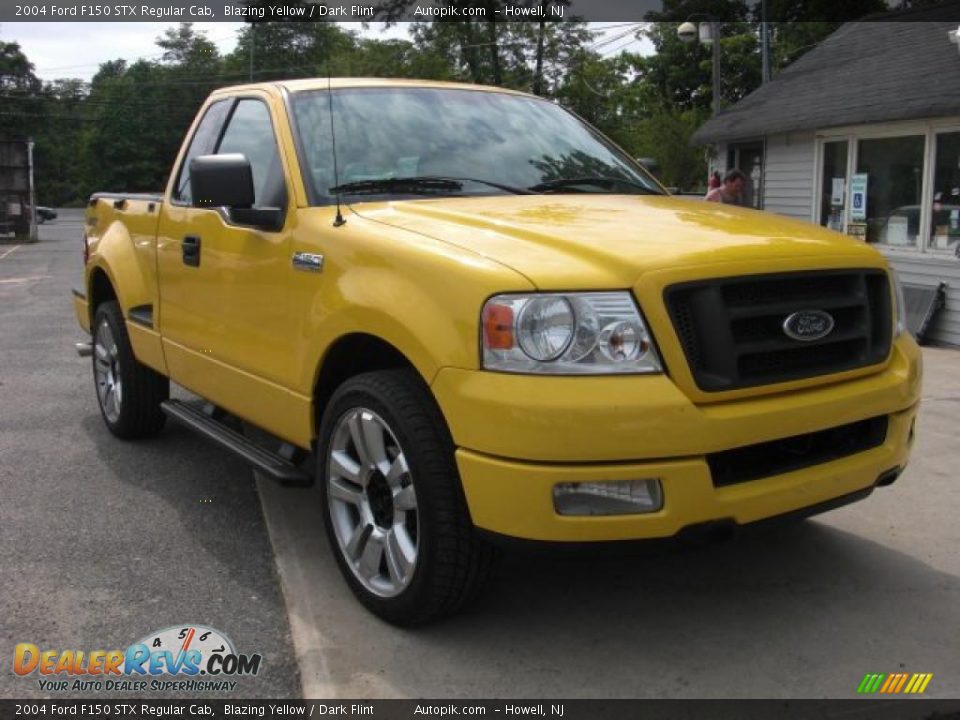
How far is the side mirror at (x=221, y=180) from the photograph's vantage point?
3.60 metres

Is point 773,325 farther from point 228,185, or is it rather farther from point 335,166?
point 228,185

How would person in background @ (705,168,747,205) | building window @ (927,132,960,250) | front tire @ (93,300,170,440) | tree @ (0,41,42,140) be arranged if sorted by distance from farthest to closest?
tree @ (0,41,42,140)
person in background @ (705,168,747,205)
building window @ (927,132,960,250)
front tire @ (93,300,170,440)

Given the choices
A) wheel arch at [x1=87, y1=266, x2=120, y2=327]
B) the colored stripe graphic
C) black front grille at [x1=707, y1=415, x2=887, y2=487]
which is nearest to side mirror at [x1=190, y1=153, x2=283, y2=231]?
black front grille at [x1=707, y1=415, x2=887, y2=487]

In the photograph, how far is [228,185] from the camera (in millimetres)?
Result: 3633

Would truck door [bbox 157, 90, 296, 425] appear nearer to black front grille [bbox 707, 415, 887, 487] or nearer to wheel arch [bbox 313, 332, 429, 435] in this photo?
wheel arch [bbox 313, 332, 429, 435]

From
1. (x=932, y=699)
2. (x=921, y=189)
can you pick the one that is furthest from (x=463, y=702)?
(x=921, y=189)

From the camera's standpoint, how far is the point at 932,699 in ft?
9.21

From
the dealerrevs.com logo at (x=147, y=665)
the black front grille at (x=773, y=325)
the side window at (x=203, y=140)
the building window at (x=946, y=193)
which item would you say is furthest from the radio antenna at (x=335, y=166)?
the building window at (x=946, y=193)

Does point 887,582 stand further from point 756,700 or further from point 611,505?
point 611,505

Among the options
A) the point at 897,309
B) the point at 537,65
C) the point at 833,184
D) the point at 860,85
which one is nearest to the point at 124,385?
the point at 897,309

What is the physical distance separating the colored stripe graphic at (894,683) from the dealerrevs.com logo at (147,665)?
1.93m

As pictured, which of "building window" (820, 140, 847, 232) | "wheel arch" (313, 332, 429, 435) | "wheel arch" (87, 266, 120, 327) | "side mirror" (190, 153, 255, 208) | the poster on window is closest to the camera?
"wheel arch" (313, 332, 429, 435)

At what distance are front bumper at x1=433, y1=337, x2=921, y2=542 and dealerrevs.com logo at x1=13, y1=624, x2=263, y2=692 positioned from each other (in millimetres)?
1010

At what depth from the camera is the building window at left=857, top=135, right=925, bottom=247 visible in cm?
1000
